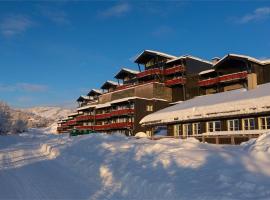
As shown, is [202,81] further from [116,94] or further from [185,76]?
[116,94]

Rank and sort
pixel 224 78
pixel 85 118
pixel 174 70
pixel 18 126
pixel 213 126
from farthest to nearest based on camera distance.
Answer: pixel 18 126 < pixel 85 118 < pixel 174 70 < pixel 224 78 < pixel 213 126

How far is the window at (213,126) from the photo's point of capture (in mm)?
34312

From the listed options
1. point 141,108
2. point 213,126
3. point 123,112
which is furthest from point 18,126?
point 213,126

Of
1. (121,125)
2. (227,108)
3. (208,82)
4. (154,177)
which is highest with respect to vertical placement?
(208,82)

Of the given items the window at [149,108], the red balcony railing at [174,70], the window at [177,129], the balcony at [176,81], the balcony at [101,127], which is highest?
the red balcony railing at [174,70]

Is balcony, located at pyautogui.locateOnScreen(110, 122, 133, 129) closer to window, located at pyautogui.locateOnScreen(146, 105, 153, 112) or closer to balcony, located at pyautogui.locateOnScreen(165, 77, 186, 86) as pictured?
window, located at pyautogui.locateOnScreen(146, 105, 153, 112)

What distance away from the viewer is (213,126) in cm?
3481

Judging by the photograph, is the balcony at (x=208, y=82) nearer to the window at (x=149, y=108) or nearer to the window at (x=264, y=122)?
the window at (x=149, y=108)

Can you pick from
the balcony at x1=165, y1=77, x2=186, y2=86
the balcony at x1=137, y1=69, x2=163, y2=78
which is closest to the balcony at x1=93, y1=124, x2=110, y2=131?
the balcony at x1=137, y1=69, x2=163, y2=78

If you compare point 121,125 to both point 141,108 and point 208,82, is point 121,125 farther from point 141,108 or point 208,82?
point 208,82

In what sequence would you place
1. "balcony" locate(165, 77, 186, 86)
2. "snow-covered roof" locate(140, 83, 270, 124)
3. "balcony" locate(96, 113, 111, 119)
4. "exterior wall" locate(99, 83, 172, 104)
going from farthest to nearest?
"balcony" locate(96, 113, 111, 119) → "exterior wall" locate(99, 83, 172, 104) → "balcony" locate(165, 77, 186, 86) → "snow-covered roof" locate(140, 83, 270, 124)

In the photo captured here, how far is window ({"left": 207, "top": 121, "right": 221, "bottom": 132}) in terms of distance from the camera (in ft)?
113

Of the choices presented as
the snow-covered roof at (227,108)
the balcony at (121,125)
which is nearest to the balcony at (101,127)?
the balcony at (121,125)

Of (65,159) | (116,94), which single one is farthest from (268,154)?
(116,94)
